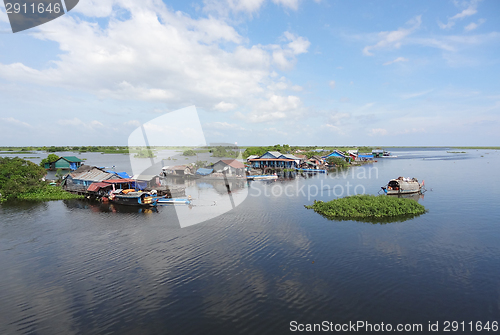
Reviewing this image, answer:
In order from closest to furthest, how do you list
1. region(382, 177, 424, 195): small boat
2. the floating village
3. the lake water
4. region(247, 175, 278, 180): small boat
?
the lake water, the floating village, region(382, 177, 424, 195): small boat, region(247, 175, 278, 180): small boat

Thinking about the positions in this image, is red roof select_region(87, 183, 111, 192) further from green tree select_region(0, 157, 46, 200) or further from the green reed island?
green tree select_region(0, 157, 46, 200)

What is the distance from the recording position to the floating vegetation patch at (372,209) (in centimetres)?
3203

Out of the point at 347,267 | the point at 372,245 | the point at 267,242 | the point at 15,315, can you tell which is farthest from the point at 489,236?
the point at 15,315

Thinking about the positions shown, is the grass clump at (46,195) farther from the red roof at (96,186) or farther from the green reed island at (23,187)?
the red roof at (96,186)

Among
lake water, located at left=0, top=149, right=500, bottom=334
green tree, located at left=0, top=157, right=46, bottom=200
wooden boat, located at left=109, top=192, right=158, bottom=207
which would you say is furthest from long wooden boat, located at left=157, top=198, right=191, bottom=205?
green tree, located at left=0, top=157, right=46, bottom=200

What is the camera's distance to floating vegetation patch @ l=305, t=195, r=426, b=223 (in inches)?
1261

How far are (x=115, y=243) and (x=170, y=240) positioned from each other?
5206 mm

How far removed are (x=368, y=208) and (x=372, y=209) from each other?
481 millimetres

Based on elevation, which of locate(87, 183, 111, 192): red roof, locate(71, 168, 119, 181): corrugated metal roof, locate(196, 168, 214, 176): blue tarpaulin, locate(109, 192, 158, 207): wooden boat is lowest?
locate(109, 192, 158, 207): wooden boat

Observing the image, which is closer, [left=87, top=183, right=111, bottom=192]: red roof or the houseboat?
[left=87, top=183, right=111, bottom=192]: red roof

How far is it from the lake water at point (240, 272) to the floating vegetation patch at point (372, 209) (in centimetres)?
175

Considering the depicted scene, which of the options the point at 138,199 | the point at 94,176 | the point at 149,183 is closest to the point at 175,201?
the point at 138,199

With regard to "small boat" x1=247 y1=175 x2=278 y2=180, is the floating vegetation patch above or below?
below

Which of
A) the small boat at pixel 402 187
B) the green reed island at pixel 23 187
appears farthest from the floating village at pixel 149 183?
the green reed island at pixel 23 187
